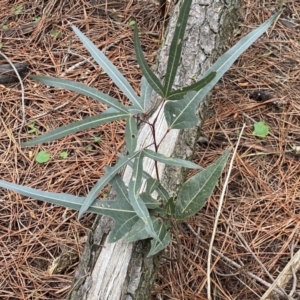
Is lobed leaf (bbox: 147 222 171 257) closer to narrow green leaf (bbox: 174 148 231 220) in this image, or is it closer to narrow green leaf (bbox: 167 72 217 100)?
narrow green leaf (bbox: 174 148 231 220)

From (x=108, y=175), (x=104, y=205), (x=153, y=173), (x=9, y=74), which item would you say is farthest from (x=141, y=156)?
(x=9, y=74)

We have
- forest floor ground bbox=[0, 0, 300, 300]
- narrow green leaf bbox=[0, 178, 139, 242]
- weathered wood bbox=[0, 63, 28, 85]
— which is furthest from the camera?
weathered wood bbox=[0, 63, 28, 85]

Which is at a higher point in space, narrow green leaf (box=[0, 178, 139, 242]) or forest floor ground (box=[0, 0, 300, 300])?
narrow green leaf (box=[0, 178, 139, 242])

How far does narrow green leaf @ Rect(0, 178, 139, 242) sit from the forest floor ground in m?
0.43

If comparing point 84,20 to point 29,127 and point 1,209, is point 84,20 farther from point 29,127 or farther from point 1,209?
point 1,209

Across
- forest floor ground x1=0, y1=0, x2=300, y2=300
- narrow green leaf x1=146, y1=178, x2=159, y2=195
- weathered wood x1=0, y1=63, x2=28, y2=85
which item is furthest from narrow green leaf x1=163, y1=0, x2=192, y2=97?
weathered wood x1=0, y1=63, x2=28, y2=85

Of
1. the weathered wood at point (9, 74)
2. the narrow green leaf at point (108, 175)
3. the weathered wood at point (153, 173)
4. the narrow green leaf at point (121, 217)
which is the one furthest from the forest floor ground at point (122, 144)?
the narrow green leaf at point (108, 175)

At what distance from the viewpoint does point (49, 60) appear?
2.20 meters

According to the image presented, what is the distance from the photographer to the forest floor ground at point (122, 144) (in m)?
1.53

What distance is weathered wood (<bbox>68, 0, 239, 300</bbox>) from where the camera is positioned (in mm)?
1178

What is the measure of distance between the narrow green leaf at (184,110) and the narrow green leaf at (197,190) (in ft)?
0.53

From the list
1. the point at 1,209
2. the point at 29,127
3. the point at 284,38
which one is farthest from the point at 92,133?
the point at 284,38

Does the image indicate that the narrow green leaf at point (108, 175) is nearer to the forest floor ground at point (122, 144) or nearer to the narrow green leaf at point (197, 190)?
the narrow green leaf at point (197, 190)

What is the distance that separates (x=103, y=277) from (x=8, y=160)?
92 cm
